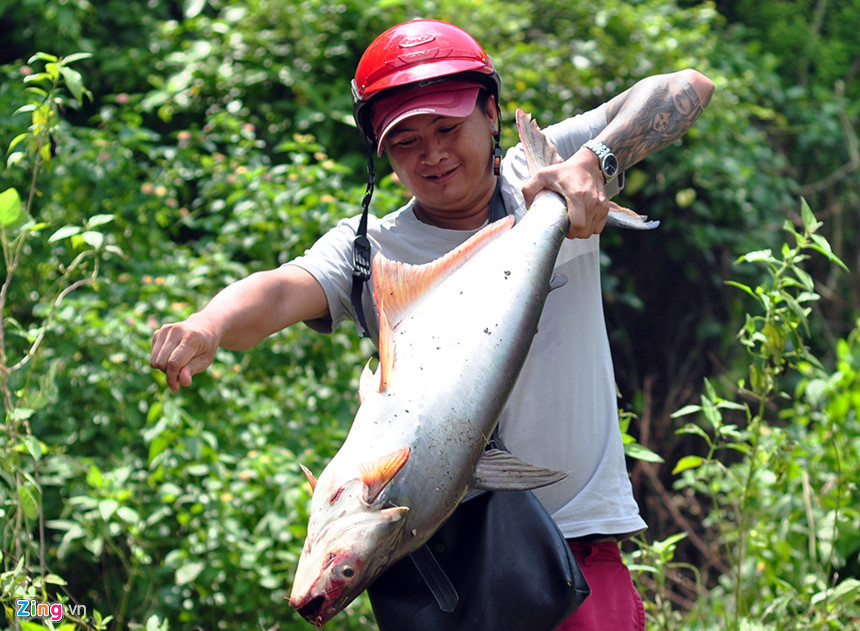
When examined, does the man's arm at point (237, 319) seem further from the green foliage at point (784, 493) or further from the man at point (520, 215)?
the green foliage at point (784, 493)

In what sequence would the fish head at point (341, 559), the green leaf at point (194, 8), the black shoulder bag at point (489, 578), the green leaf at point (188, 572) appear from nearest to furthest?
the fish head at point (341, 559) < the black shoulder bag at point (489, 578) < the green leaf at point (188, 572) < the green leaf at point (194, 8)

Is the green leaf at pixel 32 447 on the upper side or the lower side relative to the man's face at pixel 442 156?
lower

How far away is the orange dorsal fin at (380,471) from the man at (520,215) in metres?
0.52

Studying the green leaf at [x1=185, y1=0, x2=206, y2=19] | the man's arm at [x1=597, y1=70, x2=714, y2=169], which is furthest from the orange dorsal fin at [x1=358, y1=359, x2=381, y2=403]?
the green leaf at [x1=185, y1=0, x2=206, y2=19]

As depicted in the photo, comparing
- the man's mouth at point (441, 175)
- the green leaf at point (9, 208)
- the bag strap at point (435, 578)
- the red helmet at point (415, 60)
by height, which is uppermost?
the red helmet at point (415, 60)

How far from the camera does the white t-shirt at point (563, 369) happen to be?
2203 mm

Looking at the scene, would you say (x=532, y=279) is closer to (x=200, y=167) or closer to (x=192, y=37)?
(x=200, y=167)

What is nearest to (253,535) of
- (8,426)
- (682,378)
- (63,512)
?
(63,512)

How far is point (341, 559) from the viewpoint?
1558 millimetres

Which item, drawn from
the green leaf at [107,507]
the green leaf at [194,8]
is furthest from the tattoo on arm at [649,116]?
the green leaf at [194,8]

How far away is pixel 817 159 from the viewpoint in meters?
6.89

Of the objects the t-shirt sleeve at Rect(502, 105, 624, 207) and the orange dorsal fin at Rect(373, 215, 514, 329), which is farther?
the t-shirt sleeve at Rect(502, 105, 624, 207)

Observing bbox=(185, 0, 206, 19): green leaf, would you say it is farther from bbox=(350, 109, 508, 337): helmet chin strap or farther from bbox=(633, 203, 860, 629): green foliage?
bbox=(633, 203, 860, 629): green foliage

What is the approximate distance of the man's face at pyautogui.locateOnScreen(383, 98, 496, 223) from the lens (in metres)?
2.17
